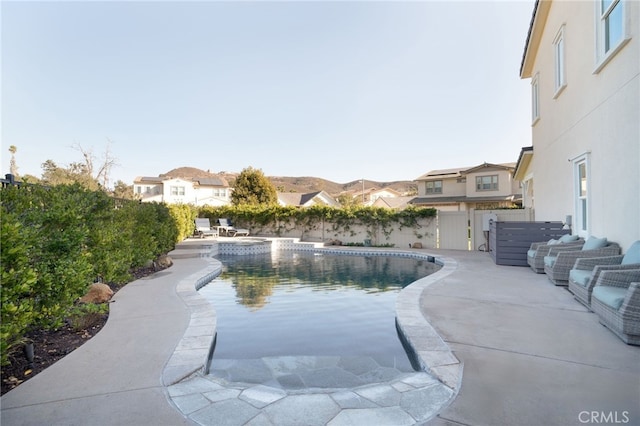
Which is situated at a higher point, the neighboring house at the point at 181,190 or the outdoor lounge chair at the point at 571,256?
the neighboring house at the point at 181,190

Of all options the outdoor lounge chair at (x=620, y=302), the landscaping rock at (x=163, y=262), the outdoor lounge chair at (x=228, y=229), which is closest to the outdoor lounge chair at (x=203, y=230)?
the outdoor lounge chair at (x=228, y=229)

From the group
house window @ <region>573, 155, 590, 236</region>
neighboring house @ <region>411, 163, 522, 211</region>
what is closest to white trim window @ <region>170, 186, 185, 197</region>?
neighboring house @ <region>411, 163, 522, 211</region>

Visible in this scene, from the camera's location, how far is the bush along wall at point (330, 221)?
1506cm

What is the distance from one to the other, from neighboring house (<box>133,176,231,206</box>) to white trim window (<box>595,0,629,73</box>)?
42.6 metres

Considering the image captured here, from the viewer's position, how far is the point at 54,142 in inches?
1008

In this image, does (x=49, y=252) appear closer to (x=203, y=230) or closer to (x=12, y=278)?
(x=12, y=278)

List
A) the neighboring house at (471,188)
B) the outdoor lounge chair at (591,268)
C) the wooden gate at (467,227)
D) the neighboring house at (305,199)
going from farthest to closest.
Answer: the neighboring house at (305,199)
the neighboring house at (471,188)
the wooden gate at (467,227)
the outdoor lounge chair at (591,268)

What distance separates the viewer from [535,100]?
463 inches

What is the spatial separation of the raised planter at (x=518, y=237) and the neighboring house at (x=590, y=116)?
568mm

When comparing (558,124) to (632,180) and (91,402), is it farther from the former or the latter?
(91,402)

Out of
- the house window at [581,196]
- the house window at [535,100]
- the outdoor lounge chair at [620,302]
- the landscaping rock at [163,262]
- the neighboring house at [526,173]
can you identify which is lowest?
the landscaping rock at [163,262]

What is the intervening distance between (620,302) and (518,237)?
5.49 meters

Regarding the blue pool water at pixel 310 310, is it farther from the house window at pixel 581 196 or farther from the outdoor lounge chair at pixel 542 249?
the house window at pixel 581 196

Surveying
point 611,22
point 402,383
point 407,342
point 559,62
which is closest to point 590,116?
point 611,22
